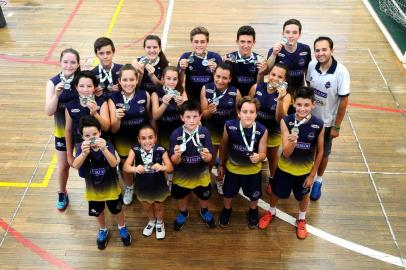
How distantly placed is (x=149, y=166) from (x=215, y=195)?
168 cm

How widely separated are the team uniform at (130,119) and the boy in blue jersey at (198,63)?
0.73 m

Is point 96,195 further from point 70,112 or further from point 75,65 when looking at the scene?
point 75,65

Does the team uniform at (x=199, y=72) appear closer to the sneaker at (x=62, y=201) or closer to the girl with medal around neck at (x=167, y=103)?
the girl with medal around neck at (x=167, y=103)

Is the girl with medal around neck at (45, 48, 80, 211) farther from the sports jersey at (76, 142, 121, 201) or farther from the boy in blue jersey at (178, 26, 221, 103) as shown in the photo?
the boy in blue jersey at (178, 26, 221, 103)

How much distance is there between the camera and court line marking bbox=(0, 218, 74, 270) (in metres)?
5.07

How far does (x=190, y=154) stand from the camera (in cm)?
485

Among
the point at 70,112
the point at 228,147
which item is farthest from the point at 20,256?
the point at 228,147

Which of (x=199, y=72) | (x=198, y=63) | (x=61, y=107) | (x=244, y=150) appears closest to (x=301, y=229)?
(x=244, y=150)

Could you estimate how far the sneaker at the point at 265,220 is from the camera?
18.1ft

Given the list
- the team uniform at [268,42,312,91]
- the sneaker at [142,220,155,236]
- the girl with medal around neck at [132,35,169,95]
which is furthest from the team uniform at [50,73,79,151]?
the team uniform at [268,42,312,91]

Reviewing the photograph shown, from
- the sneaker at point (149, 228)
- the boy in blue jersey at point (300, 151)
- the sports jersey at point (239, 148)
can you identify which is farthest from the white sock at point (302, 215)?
the sneaker at point (149, 228)

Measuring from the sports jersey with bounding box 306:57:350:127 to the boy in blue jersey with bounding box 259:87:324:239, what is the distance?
43 cm

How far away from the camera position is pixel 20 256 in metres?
5.16

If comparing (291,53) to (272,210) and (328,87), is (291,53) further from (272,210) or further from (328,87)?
(272,210)
